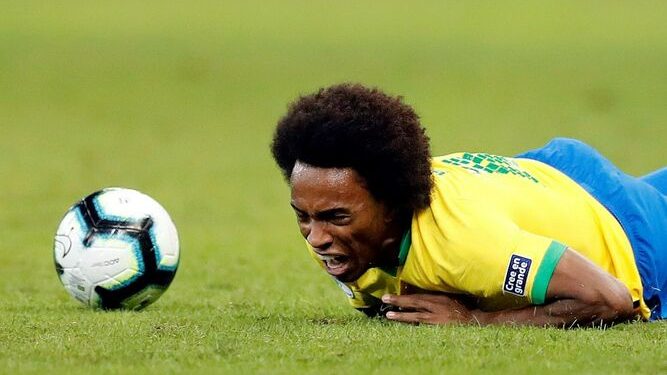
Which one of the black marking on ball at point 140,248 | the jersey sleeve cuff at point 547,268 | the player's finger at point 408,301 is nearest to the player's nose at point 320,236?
the player's finger at point 408,301

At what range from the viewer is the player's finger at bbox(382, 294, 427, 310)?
7539 mm

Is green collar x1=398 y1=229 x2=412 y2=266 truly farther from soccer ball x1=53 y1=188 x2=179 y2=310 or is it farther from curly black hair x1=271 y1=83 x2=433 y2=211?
soccer ball x1=53 y1=188 x2=179 y2=310

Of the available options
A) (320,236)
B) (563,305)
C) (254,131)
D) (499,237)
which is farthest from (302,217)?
(254,131)

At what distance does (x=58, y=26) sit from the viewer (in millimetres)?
32969

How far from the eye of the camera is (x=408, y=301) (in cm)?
757

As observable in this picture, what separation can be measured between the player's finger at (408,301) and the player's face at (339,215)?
12.8 inches

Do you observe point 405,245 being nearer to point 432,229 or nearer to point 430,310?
point 432,229

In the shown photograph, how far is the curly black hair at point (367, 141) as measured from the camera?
7.25 metres

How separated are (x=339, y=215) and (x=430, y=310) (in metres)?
0.74

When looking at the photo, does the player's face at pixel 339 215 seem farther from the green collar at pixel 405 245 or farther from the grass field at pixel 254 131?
the grass field at pixel 254 131

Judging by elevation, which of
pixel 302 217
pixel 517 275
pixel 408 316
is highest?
pixel 302 217

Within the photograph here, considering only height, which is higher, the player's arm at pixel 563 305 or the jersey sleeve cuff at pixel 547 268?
the jersey sleeve cuff at pixel 547 268

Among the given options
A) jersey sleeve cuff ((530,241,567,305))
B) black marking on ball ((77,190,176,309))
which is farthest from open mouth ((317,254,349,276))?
black marking on ball ((77,190,176,309))

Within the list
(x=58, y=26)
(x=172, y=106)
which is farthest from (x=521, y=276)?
(x=58, y=26)
